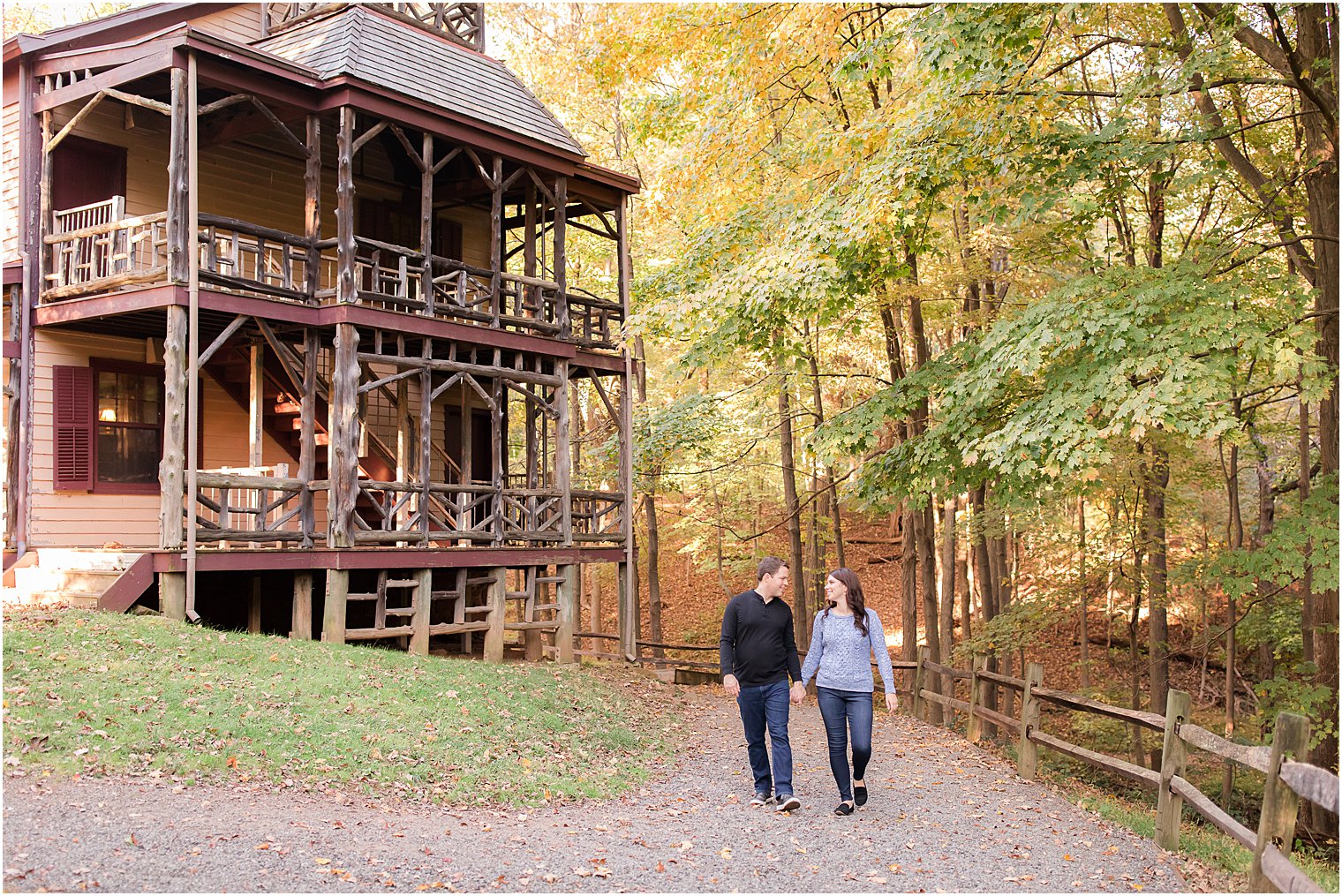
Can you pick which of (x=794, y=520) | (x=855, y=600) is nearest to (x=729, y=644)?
(x=855, y=600)

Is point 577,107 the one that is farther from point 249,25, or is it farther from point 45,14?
point 45,14

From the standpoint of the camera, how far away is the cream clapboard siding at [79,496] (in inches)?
611

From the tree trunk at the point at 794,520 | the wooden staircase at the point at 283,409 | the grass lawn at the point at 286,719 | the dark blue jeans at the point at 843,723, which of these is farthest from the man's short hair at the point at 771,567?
the tree trunk at the point at 794,520

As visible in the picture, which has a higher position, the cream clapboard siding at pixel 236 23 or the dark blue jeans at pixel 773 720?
the cream clapboard siding at pixel 236 23

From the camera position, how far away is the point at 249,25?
19594 mm

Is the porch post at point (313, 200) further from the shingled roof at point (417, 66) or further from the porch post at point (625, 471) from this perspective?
the porch post at point (625, 471)

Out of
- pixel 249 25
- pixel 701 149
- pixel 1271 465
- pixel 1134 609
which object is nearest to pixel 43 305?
pixel 249 25

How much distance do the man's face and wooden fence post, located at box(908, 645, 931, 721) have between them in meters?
8.59

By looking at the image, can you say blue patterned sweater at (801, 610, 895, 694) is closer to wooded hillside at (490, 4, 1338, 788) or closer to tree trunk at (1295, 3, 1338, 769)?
wooded hillside at (490, 4, 1338, 788)

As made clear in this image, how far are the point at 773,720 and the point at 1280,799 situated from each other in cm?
377

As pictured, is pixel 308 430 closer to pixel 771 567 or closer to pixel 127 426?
pixel 127 426

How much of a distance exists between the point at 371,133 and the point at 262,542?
233 inches

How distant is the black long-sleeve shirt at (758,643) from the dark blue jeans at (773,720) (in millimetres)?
82

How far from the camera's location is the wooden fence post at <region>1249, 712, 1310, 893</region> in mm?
6746
